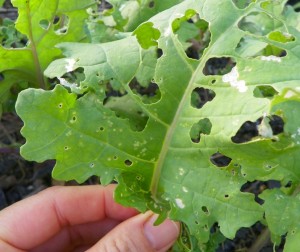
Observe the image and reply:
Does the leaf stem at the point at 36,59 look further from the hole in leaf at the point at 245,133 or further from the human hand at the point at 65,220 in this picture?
the hole in leaf at the point at 245,133

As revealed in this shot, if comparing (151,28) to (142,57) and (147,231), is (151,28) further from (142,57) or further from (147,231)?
(147,231)

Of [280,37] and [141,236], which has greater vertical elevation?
[280,37]

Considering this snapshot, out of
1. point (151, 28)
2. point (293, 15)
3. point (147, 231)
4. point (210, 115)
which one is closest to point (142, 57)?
point (151, 28)

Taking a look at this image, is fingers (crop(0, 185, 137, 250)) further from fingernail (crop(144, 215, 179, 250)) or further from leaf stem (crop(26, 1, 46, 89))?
leaf stem (crop(26, 1, 46, 89))

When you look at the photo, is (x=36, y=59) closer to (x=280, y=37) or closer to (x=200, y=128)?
(x=200, y=128)

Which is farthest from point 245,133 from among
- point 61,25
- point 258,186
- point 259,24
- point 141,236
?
point 141,236

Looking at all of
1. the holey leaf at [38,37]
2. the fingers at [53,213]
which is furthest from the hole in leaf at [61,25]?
the fingers at [53,213]

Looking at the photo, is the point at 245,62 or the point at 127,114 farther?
the point at 127,114
